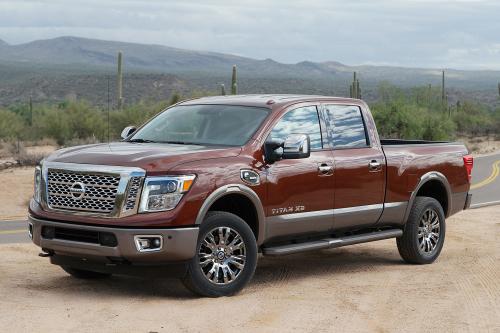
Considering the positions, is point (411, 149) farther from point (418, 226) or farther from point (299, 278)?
point (299, 278)

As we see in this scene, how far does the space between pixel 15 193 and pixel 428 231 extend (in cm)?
1382

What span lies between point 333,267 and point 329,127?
6.05ft

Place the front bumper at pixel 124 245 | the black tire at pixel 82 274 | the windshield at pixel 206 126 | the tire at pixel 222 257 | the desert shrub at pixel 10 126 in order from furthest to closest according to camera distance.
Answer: the desert shrub at pixel 10 126 < the black tire at pixel 82 274 < the windshield at pixel 206 126 < the tire at pixel 222 257 < the front bumper at pixel 124 245

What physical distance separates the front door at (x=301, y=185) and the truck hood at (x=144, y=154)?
1.97 feet

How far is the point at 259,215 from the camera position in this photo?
1008 centimetres

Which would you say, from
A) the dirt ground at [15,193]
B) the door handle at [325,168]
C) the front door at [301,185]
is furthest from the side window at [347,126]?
the dirt ground at [15,193]

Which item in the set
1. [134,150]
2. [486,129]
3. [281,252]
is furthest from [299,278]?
[486,129]

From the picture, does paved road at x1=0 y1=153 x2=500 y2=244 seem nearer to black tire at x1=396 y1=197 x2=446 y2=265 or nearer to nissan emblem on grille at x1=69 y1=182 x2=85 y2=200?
nissan emblem on grille at x1=69 y1=182 x2=85 y2=200

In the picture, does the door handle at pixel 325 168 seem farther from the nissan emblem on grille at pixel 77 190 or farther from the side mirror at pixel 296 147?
the nissan emblem on grille at pixel 77 190

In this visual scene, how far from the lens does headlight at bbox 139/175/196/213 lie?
923 centimetres

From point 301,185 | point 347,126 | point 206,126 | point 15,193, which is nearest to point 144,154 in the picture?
point 206,126

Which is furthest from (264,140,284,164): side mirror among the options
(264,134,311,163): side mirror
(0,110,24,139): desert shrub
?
(0,110,24,139): desert shrub

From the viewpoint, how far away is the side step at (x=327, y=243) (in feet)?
34.2

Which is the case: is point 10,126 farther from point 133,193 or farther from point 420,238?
point 133,193
